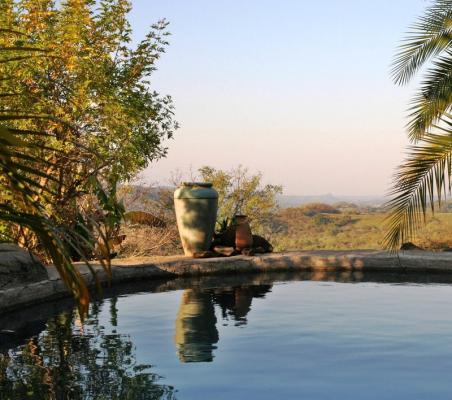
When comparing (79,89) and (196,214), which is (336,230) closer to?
(196,214)

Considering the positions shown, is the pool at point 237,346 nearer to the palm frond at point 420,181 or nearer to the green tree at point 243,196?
the palm frond at point 420,181

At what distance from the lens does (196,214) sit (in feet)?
40.9

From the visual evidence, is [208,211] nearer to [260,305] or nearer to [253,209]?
[260,305]

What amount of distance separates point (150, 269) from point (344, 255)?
3533 mm

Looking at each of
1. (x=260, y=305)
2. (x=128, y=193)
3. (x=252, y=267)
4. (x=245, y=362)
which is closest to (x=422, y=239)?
(x=252, y=267)

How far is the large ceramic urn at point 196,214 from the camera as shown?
1246 cm

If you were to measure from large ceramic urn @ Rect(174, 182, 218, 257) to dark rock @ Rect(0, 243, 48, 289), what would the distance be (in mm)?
3951

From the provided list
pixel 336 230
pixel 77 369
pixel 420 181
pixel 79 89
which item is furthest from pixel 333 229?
pixel 77 369

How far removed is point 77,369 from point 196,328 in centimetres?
190

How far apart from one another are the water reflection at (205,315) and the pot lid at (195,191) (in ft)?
9.12

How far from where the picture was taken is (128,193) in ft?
52.5

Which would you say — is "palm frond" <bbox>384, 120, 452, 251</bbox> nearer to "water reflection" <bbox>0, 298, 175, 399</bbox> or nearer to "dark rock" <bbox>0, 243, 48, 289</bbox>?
"water reflection" <bbox>0, 298, 175, 399</bbox>

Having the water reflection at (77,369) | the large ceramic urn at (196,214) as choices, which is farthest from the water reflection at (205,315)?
the large ceramic urn at (196,214)

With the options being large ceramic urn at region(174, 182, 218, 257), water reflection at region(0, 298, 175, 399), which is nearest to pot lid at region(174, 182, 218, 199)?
large ceramic urn at region(174, 182, 218, 257)
